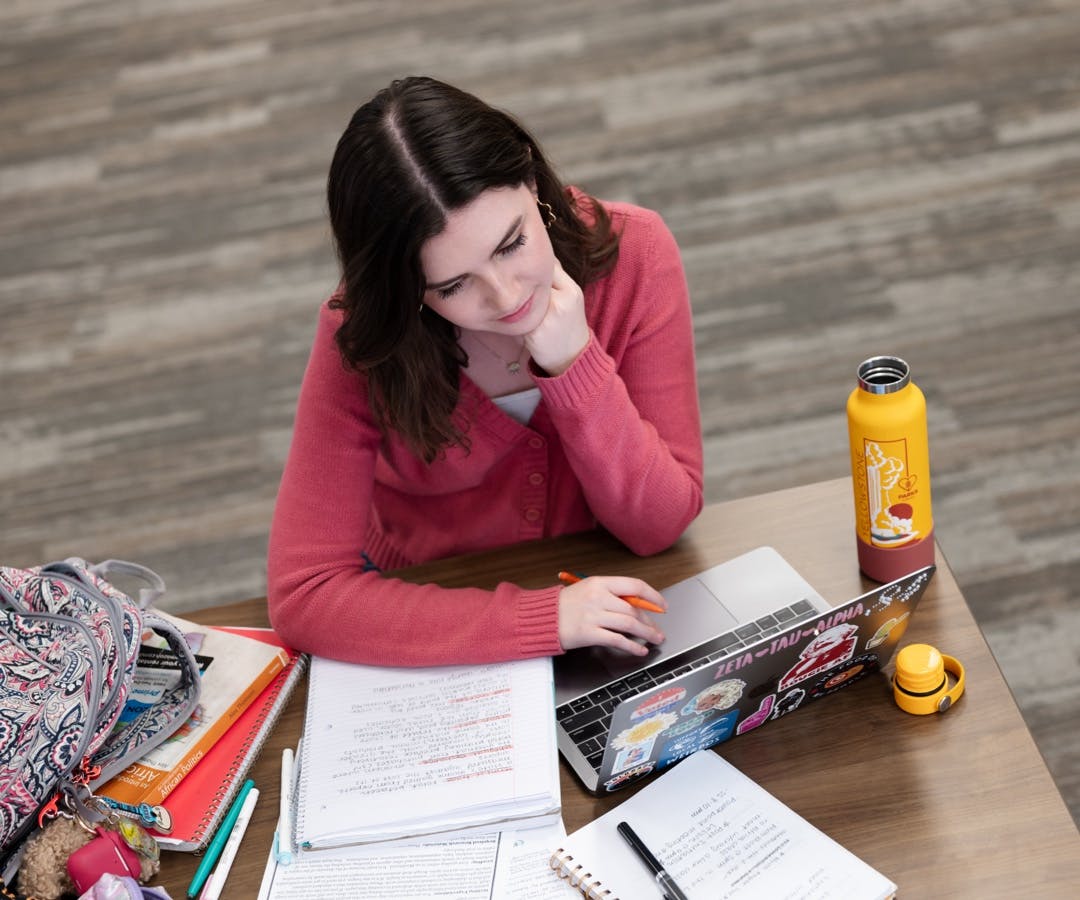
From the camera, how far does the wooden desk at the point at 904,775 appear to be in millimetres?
1141

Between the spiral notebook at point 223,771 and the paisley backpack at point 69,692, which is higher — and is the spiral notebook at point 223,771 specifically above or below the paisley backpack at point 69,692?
below

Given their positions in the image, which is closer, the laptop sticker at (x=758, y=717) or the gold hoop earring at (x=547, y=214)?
the laptop sticker at (x=758, y=717)

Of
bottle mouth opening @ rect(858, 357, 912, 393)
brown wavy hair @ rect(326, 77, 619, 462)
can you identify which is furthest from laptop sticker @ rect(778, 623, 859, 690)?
brown wavy hair @ rect(326, 77, 619, 462)

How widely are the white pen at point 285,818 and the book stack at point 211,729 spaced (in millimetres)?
41

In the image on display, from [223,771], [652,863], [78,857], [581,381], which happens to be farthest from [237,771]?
[581,381]

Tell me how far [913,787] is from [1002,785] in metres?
0.08

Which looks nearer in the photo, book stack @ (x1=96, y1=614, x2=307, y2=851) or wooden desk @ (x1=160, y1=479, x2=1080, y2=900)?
wooden desk @ (x1=160, y1=479, x2=1080, y2=900)

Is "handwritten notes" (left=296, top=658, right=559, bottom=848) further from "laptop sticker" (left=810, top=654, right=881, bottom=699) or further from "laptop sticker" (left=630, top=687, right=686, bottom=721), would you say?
"laptop sticker" (left=810, top=654, right=881, bottom=699)

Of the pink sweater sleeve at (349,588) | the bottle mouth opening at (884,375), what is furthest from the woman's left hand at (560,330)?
the bottle mouth opening at (884,375)

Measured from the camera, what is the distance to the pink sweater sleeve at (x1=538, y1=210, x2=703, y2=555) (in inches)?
57.9

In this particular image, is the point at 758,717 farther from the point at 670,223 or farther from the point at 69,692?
the point at 670,223

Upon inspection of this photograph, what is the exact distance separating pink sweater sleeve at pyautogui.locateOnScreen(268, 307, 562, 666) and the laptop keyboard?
2.6 inches

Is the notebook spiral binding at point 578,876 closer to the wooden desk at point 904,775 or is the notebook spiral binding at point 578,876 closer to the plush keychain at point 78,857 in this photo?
the wooden desk at point 904,775

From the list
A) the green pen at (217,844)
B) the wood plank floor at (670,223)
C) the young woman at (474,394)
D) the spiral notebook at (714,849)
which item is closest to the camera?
the spiral notebook at (714,849)
